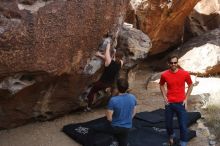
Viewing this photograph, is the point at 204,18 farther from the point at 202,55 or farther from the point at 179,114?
the point at 179,114

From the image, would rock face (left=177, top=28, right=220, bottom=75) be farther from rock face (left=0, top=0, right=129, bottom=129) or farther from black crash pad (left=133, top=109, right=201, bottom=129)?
rock face (left=0, top=0, right=129, bottom=129)

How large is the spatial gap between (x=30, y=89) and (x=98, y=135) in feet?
4.91

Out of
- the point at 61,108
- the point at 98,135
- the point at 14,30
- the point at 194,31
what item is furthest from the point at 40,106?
the point at 194,31

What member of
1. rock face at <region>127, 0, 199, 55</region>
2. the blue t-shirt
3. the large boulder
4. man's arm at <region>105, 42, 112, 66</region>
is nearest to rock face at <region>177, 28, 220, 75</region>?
the large boulder

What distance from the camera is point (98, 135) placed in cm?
799

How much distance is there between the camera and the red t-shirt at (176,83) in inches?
282

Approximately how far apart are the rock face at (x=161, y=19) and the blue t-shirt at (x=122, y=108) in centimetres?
675

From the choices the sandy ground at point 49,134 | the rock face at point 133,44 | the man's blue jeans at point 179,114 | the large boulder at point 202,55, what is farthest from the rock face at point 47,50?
the large boulder at point 202,55

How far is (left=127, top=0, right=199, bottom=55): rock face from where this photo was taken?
12883 mm

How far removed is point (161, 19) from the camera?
13508 mm

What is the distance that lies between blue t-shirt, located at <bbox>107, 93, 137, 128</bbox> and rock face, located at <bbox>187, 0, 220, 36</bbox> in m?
10.2

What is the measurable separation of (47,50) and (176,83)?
2.27 m

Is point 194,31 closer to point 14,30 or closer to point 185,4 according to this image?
point 185,4

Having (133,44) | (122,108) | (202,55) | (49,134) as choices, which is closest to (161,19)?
(202,55)
